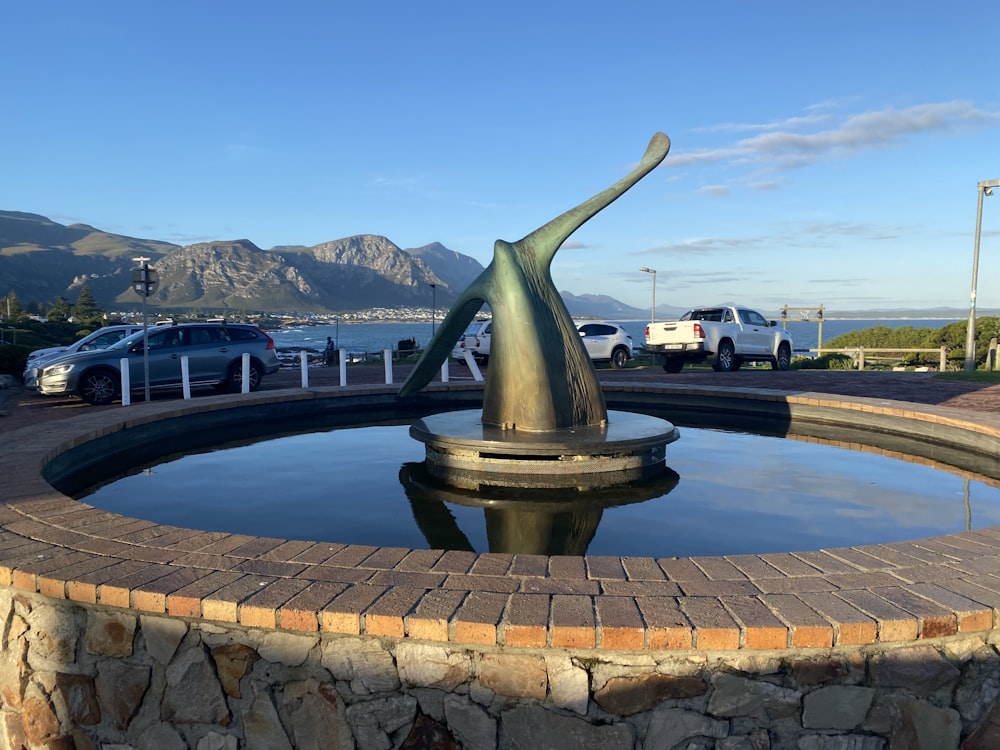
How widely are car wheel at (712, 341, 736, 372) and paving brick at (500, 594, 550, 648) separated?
63.8ft

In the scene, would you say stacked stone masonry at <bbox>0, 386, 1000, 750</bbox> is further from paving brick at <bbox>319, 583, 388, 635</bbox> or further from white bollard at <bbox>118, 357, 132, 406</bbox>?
white bollard at <bbox>118, 357, 132, 406</bbox>

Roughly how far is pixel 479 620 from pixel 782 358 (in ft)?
73.4

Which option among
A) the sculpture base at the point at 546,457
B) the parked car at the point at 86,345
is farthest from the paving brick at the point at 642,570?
the parked car at the point at 86,345

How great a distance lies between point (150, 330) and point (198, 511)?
10912mm

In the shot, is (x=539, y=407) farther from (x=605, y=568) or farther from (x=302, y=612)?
(x=302, y=612)

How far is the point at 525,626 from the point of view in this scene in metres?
2.62

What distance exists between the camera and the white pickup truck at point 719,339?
2083cm

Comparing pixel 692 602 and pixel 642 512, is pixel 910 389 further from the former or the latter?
pixel 692 602

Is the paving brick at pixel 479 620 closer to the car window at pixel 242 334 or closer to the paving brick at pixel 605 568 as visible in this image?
the paving brick at pixel 605 568

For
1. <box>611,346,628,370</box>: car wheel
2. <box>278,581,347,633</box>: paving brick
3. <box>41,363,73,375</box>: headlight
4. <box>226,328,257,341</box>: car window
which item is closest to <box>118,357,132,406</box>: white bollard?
<box>41,363,73,375</box>: headlight

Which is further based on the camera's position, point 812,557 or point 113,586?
point 812,557

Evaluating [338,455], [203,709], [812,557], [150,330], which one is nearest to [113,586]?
[203,709]

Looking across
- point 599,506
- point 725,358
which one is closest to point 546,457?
point 599,506

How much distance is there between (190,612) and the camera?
2887 millimetres
